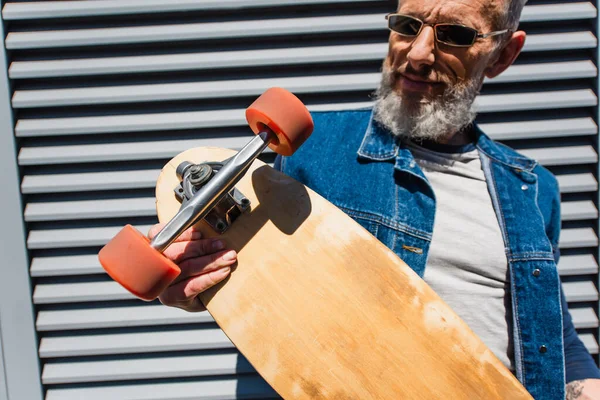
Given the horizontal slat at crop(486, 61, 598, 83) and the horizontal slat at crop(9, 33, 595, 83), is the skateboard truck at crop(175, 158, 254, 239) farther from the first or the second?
the horizontal slat at crop(486, 61, 598, 83)

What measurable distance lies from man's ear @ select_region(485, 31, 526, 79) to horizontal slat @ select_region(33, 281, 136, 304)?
1777 mm

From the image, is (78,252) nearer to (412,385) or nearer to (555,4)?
(412,385)

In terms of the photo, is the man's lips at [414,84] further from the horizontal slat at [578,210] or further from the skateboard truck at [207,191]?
the horizontal slat at [578,210]

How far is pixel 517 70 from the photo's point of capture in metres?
2.11

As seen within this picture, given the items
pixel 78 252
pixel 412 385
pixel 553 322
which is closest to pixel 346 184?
pixel 412 385

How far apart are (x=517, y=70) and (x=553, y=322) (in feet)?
4.00

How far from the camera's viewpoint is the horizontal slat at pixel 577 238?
2.18m

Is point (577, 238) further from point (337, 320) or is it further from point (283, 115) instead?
point (283, 115)

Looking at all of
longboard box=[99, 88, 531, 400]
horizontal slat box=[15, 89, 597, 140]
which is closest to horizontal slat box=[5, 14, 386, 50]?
horizontal slat box=[15, 89, 597, 140]

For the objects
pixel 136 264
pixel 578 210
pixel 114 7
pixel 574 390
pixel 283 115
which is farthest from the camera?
pixel 578 210

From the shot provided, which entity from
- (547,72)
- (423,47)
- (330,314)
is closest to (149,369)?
(330,314)

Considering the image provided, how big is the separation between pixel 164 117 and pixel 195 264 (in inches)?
44.6

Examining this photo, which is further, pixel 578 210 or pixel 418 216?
pixel 578 210

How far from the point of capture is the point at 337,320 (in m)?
1.14
